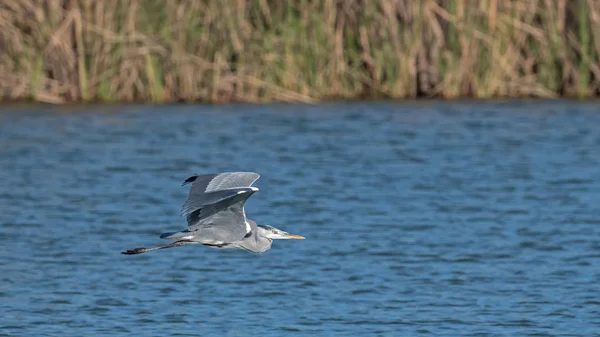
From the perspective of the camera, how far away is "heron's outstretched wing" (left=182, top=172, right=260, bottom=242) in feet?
21.4

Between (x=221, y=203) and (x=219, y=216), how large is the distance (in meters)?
0.29

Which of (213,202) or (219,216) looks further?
(219,216)

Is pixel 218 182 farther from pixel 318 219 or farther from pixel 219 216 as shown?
pixel 318 219

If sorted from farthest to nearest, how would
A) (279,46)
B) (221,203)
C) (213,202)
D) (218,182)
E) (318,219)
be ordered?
1. (279,46)
2. (318,219)
3. (221,203)
4. (218,182)
5. (213,202)

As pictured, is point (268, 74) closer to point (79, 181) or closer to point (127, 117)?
point (127, 117)

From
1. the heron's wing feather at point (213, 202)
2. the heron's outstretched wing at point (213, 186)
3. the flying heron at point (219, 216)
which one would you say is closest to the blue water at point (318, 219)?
the flying heron at point (219, 216)

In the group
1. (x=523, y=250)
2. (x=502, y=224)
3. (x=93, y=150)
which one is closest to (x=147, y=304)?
(x=523, y=250)

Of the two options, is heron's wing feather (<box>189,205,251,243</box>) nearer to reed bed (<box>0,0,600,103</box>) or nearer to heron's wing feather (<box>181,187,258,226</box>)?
heron's wing feather (<box>181,187,258,226</box>)

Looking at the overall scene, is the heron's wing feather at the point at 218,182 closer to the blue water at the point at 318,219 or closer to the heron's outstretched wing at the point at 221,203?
the heron's outstretched wing at the point at 221,203

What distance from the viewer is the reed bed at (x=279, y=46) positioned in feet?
53.1

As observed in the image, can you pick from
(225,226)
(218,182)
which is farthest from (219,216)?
(218,182)

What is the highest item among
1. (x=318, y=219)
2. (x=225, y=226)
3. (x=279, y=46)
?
(x=279, y=46)

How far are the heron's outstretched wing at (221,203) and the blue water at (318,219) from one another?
74cm

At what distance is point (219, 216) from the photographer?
23.4ft
